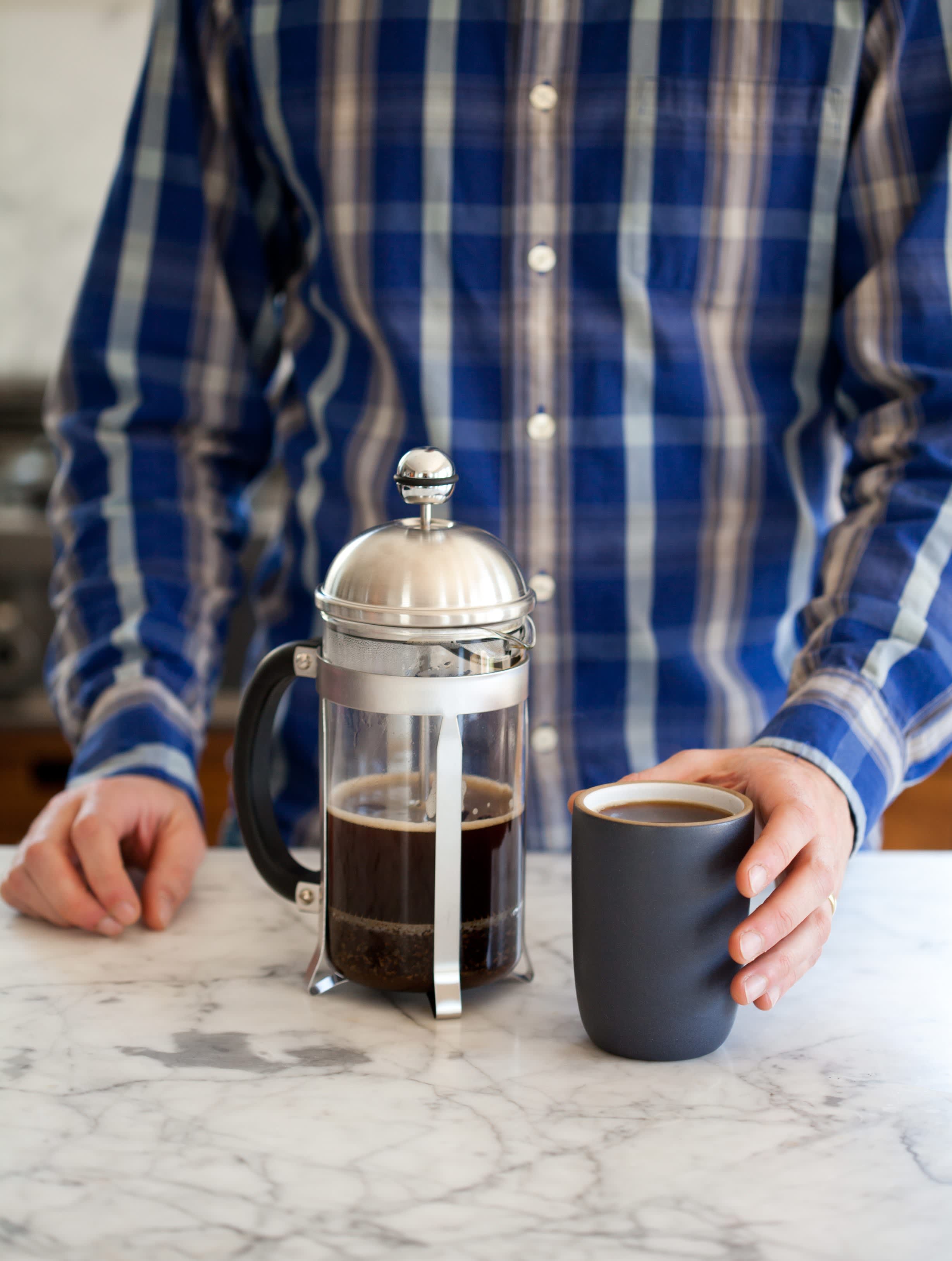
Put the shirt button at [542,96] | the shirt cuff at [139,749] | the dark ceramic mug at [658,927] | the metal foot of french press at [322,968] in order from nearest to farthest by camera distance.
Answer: the dark ceramic mug at [658,927], the metal foot of french press at [322,968], the shirt cuff at [139,749], the shirt button at [542,96]

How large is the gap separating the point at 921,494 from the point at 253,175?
72cm

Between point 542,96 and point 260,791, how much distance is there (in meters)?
0.69

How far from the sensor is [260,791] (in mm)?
957

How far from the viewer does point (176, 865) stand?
102 centimetres

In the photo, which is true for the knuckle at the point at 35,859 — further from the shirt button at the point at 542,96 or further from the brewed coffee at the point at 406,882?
the shirt button at the point at 542,96

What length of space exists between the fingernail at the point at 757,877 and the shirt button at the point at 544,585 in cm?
57

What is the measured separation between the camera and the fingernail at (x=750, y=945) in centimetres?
77

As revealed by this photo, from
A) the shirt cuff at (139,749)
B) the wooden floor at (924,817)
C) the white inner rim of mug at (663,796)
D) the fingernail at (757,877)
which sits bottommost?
the wooden floor at (924,817)

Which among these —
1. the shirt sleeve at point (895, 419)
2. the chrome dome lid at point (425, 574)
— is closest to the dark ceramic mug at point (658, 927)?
the chrome dome lid at point (425, 574)

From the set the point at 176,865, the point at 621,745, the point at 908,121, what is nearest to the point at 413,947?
the point at 176,865

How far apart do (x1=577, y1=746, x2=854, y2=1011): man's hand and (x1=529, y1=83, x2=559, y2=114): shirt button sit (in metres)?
0.64

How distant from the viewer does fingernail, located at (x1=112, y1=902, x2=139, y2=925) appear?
968 mm

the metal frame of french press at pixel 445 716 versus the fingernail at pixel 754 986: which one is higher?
the metal frame of french press at pixel 445 716

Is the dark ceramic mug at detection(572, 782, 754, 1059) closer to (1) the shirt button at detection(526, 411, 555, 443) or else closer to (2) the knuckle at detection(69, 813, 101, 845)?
(2) the knuckle at detection(69, 813, 101, 845)
